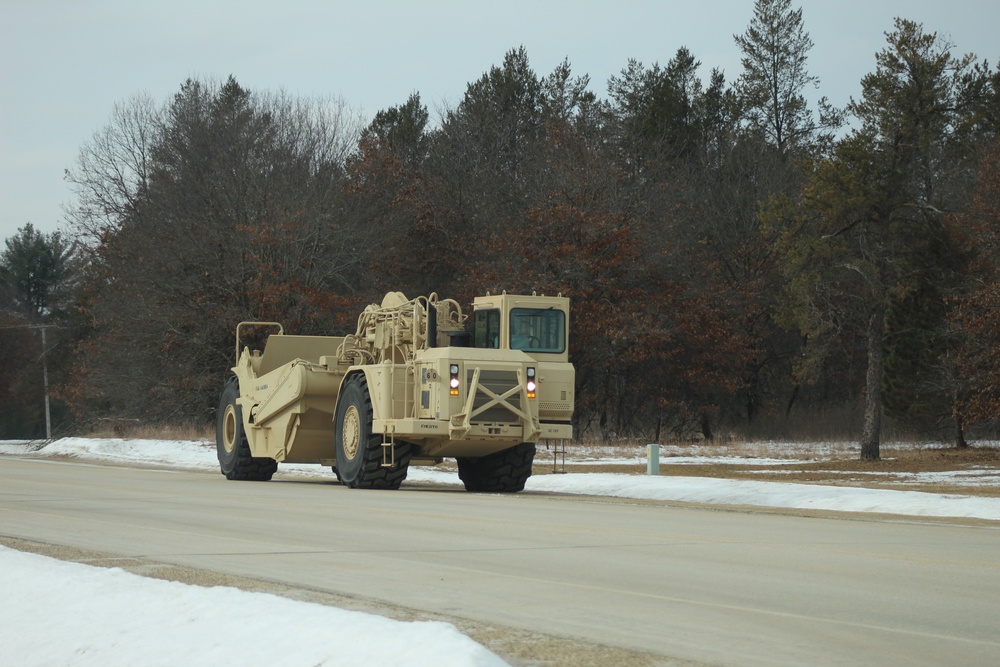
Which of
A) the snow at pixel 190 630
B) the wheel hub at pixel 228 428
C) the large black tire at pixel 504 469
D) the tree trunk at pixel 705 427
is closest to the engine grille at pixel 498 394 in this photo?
the large black tire at pixel 504 469

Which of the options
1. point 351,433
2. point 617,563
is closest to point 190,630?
point 617,563

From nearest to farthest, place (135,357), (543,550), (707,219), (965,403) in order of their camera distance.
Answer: (543,550) → (965,403) → (135,357) → (707,219)

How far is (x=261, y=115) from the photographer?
56.7 metres

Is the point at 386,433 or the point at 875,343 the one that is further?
the point at 875,343

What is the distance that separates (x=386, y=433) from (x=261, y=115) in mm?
38046

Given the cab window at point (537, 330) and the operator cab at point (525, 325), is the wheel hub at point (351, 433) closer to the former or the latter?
the operator cab at point (525, 325)

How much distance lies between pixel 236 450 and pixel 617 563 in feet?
53.3

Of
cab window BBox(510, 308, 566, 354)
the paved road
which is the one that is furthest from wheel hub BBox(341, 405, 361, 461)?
the paved road

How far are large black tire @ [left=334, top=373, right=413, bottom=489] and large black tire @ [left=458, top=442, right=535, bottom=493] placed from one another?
1578 mm

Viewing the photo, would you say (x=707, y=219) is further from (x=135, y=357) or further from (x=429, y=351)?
(x=429, y=351)

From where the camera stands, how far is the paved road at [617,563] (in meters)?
7.86

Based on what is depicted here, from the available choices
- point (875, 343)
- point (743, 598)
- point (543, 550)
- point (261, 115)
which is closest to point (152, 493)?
point (543, 550)

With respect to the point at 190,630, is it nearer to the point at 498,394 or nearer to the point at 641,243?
the point at 498,394

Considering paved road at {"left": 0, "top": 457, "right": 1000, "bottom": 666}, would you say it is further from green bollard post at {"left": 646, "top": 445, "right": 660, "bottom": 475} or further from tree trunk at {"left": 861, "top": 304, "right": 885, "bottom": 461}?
tree trunk at {"left": 861, "top": 304, "right": 885, "bottom": 461}
